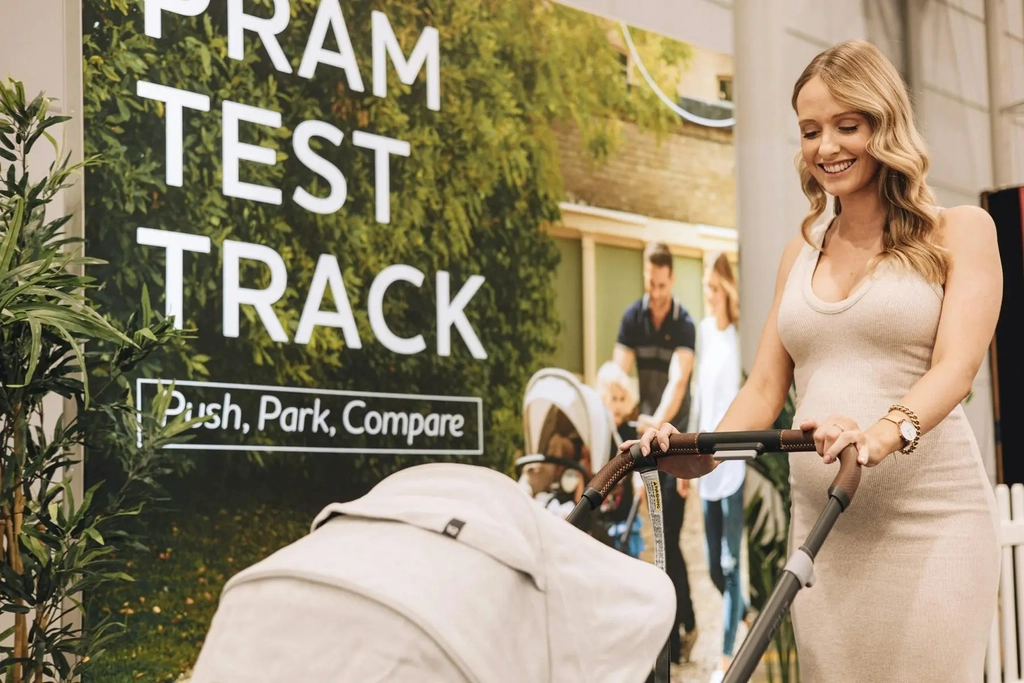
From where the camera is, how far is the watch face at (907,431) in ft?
5.52

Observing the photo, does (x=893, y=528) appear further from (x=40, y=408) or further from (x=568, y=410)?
(x=568, y=410)

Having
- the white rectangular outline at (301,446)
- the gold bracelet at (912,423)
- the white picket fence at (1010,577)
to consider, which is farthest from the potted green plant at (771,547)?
the gold bracelet at (912,423)

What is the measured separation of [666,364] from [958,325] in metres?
2.89

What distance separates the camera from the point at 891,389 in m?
1.87

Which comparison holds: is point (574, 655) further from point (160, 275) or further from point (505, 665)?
point (160, 275)

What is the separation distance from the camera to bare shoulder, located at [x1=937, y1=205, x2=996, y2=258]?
186 centimetres

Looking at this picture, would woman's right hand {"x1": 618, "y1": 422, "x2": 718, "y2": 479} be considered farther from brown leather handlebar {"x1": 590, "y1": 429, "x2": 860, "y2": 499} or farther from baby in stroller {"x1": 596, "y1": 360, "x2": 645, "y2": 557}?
baby in stroller {"x1": 596, "y1": 360, "x2": 645, "y2": 557}

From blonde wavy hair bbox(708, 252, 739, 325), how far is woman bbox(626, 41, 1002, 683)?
9.76 ft

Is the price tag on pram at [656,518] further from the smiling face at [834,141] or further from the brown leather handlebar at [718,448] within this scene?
the smiling face at [834,141]

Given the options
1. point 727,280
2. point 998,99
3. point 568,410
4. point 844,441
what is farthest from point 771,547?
point 998,99

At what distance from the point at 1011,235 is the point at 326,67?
12.0 ft

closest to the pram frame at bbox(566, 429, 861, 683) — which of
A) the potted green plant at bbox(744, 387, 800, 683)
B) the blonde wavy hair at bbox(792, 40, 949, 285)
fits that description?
the blonde wavy hair at bbox(792, 40, 949, 285)

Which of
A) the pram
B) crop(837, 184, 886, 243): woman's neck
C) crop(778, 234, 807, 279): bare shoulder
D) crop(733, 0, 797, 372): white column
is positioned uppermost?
crop(733, 0, 797, 372): white column

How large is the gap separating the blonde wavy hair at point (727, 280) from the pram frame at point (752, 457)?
3.13 metres
